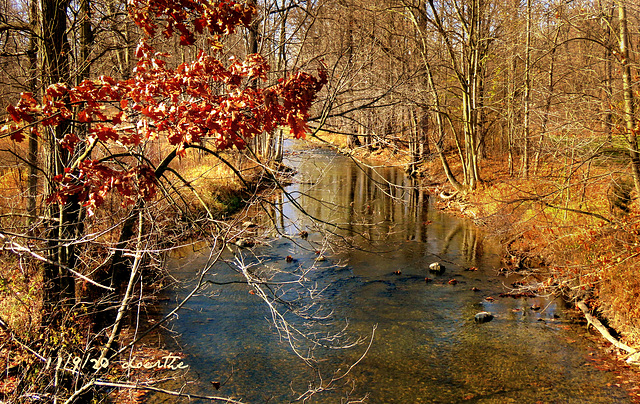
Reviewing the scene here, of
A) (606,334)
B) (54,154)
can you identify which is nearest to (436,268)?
(606,334)

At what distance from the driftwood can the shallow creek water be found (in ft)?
1.23

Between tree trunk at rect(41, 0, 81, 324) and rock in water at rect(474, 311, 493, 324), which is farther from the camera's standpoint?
rock in water at rect(474, 311, 493, 324)

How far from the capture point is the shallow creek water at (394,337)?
758cm

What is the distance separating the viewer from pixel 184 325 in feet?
31.9

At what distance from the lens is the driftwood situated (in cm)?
828

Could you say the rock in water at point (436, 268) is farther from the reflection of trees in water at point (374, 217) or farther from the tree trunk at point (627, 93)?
the tree trunk at point (627, 93)

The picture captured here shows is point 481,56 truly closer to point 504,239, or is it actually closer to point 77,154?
point 504,239

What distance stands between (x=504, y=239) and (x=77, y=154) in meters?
12.8

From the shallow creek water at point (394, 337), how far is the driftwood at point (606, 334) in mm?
374

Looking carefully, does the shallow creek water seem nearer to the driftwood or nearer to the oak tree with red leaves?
the driftwood

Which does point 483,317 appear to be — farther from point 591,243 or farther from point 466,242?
point 466,242

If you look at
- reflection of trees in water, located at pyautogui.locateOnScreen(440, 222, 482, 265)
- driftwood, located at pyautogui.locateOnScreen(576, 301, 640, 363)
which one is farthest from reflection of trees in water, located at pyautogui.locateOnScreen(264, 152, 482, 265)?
driftwood, located at pyautogui.locateOnScreen(576, 301, 640, 363)

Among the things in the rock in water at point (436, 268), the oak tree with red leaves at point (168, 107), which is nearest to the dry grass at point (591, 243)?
the rock in water at point (436, 268)

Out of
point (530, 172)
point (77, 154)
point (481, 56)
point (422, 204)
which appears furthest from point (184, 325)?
point (481, 56)
